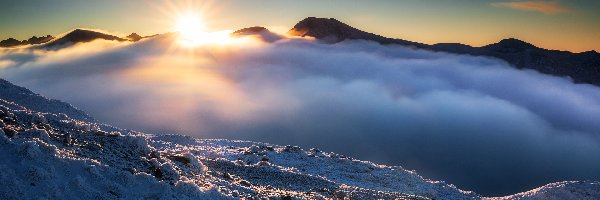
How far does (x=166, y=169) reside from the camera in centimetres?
1509

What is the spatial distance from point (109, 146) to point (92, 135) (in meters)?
1.32

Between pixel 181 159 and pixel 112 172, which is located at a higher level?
pixel 112 172

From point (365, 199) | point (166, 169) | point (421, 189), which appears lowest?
point (421, 189)

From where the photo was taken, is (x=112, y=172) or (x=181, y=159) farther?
(x=181, y=159)

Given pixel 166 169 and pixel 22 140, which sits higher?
pixel 22 140

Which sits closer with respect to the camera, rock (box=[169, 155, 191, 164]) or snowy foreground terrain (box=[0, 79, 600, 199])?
snowy foreground terrain (box=[0, 79, 600, 199])

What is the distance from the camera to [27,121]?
16.5m

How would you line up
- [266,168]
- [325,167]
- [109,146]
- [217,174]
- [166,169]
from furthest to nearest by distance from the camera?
[325,167]
[266,168]
[217,174]
[109,146]
[166,169]

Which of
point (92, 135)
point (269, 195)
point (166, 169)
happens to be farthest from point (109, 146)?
point (269, 195)

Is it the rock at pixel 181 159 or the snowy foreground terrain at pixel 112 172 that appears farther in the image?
the rock at pixel 181 159

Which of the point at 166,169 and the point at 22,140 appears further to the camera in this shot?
the point at 166,169

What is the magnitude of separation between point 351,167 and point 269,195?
18322 millimetres

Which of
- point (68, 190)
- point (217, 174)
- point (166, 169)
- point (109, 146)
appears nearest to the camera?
point (68, 190)

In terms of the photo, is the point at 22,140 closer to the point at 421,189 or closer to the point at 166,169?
the point at 166,169
